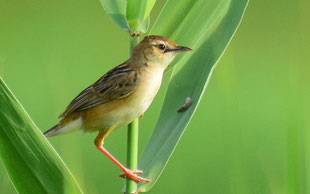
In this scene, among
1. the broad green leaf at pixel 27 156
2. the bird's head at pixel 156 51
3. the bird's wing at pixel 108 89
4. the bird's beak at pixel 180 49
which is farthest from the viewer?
the bird's wing at pixel 108 89

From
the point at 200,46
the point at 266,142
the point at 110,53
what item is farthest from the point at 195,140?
the point at 200,46

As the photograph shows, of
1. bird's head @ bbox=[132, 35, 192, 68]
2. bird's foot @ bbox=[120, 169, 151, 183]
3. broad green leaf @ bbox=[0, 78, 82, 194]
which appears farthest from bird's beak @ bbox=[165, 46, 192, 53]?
broad green leaf @ bbox=[0, 78, 82, 194]

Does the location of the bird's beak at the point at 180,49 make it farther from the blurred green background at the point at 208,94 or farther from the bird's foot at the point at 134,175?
the bird's foot at the point at 134,175

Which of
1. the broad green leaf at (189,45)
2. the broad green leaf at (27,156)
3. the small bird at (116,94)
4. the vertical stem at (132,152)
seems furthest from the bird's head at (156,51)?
the broad green leaf at (27,156)

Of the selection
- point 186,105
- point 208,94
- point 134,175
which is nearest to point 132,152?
point 134,175

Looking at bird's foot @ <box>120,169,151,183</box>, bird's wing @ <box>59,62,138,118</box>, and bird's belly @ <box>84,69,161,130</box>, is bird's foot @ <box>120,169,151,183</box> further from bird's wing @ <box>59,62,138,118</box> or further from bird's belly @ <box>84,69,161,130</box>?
bird's wing @ <box>59,62,138,118</box>

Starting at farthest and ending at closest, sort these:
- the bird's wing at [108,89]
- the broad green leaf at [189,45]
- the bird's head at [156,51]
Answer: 1. the bird's wing at [108,89]
2. the bird's head at [156,51]
3. the broad green leaf at [189,45]
